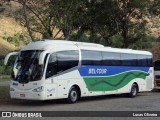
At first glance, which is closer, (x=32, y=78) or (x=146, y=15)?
(x=32, y=78)

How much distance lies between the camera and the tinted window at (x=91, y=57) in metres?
23.0

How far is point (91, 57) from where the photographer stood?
2352 cm

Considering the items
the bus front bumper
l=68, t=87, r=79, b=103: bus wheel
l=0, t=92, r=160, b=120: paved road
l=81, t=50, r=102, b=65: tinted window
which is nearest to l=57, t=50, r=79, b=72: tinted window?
l=81, t=50, r=102, b=65: tinted window

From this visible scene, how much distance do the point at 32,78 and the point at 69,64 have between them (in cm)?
223

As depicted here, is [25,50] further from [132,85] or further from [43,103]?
[132,85]

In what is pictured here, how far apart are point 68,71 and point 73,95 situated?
1263 mm

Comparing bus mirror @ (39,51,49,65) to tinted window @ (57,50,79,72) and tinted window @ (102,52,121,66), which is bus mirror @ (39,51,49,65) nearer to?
tinted window @ (57,50,79,72)

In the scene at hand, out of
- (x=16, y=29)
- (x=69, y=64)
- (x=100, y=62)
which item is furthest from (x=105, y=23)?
(x=16, y=29)

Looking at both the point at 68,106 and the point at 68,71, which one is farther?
the point at 68,71

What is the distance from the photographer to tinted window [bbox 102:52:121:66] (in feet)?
80.9

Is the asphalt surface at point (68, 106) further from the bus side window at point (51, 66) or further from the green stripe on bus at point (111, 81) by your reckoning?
the green stripe on bus at point (111, 81)

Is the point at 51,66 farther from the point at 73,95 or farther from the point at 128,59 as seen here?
the point at 128,59

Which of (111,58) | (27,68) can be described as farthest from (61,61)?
(111,58)

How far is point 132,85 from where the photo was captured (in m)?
27.5
